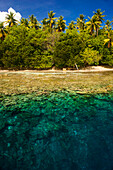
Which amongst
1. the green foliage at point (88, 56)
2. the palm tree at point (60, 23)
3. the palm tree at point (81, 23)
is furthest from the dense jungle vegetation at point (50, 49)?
the palm tree at point (60, 23)

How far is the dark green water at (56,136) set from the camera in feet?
9.52

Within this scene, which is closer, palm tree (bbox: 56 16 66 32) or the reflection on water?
the reflection on water

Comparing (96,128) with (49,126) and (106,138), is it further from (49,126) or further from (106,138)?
(49,126)

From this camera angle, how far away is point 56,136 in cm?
390

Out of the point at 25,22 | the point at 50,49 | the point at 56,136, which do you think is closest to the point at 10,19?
the point at 25,22

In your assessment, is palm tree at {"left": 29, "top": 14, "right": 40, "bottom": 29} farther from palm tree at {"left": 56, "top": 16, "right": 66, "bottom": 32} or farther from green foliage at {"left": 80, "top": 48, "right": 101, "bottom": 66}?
green foliage at {"left": 80, "top": 48, "right": 101, "bottom": 66}

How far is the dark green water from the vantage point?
290 cm

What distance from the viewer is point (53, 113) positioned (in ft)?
18.3

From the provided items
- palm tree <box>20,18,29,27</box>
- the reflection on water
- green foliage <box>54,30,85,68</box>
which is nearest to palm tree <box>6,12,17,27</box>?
palm tree <box>20,18,29,27</box>

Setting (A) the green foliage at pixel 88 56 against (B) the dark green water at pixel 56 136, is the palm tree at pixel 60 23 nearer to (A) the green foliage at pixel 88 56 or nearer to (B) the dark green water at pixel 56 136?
(A) the green foliage at pixel 88 56

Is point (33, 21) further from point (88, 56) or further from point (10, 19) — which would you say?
point (88, 56)

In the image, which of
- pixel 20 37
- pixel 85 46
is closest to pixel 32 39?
→ pixel 20 37

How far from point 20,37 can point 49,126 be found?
44.7 metres

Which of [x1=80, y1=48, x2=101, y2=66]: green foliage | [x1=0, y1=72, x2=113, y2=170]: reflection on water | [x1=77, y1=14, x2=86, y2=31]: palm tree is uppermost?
[x1=77, y1=14, x2=86, y2=31]: palm tree
